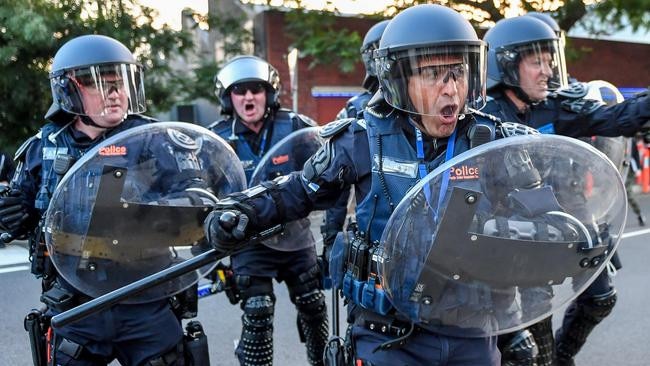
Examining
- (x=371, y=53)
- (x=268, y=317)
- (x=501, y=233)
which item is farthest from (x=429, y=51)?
(x=371, y=53)

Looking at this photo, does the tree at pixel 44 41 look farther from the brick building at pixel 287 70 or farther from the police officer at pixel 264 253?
the police officer at pixel 264 253

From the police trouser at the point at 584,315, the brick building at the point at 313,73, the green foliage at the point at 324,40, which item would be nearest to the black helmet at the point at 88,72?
the police trouser at the point at 584,315

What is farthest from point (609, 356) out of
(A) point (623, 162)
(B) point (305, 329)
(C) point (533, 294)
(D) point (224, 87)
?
(D) point (224, 87)

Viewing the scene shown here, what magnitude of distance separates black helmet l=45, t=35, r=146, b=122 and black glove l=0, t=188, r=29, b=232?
383 millimetres

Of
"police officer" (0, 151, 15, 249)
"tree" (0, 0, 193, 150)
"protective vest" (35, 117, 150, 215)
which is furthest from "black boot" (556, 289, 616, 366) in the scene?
"tree" (0, 0, 193, 150)

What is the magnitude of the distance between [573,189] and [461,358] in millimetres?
649

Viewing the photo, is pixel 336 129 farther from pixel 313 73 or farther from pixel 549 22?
pixel 313 73

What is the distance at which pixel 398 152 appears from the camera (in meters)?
2.33

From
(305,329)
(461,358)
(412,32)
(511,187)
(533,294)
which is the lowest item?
(305,329)

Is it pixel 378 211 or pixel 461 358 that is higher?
pixel 378 211

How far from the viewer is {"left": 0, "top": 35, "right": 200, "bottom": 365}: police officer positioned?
2841 mm

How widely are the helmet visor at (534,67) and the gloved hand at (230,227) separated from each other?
1784mm

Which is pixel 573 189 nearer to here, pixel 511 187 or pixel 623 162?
pixel 511 187

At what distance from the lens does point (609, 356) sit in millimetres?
4566
